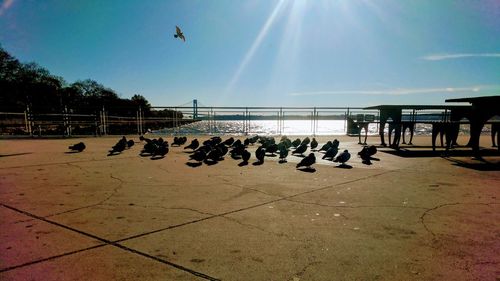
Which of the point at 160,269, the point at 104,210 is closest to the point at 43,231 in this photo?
the point at 104,210

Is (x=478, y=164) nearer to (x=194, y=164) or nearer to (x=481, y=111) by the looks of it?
(x=481, y=111)

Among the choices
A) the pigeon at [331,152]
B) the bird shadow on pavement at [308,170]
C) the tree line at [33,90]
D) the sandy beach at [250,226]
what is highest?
the tree line at [33,90]

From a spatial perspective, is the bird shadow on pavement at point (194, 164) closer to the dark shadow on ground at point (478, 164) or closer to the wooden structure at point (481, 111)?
the dark shadow on ground at point (478, 164)

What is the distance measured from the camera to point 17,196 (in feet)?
12.4

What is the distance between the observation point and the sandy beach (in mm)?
1993

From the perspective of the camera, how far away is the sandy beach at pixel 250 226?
6.54 ft

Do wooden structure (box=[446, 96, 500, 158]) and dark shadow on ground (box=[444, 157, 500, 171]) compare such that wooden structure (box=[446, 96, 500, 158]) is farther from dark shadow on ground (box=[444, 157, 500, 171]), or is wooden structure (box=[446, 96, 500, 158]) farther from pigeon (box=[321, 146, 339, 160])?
pigeon (box=[321, 146, 339, 160])

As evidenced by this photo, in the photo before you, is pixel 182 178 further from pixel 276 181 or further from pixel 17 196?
pixel 17 196

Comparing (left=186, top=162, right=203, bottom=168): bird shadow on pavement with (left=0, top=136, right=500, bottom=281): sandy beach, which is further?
(left=186, top=162, right=203, bottom=168): bird shadow on pavement

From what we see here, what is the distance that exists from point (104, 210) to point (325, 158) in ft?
17.8

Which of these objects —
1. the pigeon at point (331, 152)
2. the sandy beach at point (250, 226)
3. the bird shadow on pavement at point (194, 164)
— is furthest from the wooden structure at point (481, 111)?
the bird shadow on pavement at point (194, 164)

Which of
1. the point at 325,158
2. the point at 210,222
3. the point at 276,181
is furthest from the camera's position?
the point at 325,158

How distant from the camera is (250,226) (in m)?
2.76

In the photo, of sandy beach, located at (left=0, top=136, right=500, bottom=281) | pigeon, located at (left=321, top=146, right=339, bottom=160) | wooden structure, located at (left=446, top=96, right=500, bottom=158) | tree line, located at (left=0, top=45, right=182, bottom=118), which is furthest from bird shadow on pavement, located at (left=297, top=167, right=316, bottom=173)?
tree line, located at (left=0, top=45, right=182, bottom=118)
